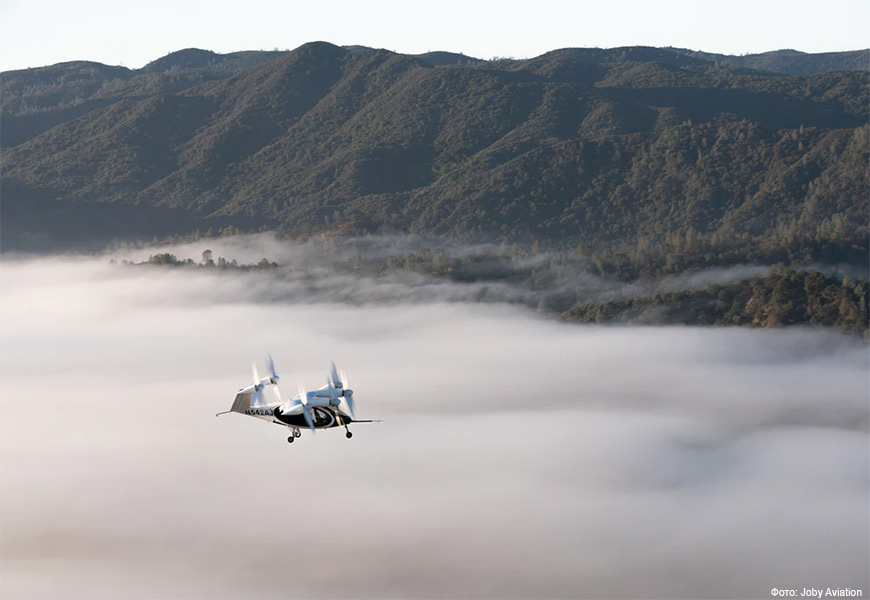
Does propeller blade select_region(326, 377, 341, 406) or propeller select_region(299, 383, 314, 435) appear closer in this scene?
propeller select_region(299, 383, 314, 435)

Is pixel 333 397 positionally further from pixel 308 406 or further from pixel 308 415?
pixel 308 415

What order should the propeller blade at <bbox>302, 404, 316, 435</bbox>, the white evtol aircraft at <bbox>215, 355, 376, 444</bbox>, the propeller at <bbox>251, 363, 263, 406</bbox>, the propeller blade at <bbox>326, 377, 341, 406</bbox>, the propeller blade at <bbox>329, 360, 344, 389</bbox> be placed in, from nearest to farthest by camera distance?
the propeller blade at <bbox>302, 404, 316, 435</bbox> → the white evtol aircraft at <bbox>215, 355, 376, 444</bbox> → the propeller blade at <bbox>326, 377, 341, 406</bbox> → the propeller blade at <bbox>329, 360, 344, 389</bbox> → the propeller at <bbox>251, 363, 263, 406</bbox>

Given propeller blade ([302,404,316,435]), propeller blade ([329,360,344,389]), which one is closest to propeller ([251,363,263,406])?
propeller blade ([302,404,316,435])

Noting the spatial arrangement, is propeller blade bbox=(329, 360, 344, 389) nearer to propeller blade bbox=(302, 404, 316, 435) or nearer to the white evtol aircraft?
the white evtol aircraft

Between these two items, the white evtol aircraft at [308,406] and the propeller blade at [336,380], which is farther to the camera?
the propeller blade at [336,380]

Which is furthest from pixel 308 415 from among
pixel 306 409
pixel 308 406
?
pixel 308 406

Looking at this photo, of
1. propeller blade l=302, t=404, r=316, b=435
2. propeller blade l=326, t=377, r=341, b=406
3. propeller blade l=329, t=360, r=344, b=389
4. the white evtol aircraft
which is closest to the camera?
propeller blade l=302, t=404, r=316, b=435

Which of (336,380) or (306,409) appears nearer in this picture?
(306,409)

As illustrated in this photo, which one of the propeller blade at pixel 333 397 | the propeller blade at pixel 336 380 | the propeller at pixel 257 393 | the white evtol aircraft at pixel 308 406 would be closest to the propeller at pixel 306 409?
the white evtol aircraft at pixel 308 406

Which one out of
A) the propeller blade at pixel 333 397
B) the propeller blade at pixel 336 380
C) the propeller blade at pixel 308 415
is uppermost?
the propeller blade at pixel 336 380

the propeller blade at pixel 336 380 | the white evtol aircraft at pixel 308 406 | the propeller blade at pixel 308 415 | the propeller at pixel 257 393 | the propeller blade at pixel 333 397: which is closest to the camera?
the propeller blade at pixel 308 415

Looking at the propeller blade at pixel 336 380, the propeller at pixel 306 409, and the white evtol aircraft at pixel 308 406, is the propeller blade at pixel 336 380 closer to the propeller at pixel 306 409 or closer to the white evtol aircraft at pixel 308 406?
the white evtol aircraft at pixel 308 406

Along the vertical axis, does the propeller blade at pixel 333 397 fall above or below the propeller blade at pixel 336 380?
below
